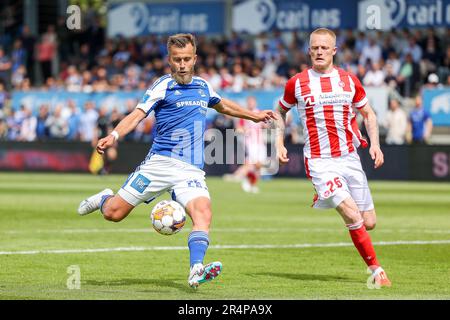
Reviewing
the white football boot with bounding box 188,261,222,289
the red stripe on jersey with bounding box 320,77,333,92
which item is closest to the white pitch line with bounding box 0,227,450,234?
the red stripe on jersey with bounding box 320,77,333,92

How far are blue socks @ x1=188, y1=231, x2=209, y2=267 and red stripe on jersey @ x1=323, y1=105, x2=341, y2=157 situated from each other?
5.66ft

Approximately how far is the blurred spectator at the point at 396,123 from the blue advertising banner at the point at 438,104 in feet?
2.51

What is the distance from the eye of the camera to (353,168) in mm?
11359

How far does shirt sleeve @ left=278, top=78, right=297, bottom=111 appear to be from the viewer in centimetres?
1158

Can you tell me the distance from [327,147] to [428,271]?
1.79 m

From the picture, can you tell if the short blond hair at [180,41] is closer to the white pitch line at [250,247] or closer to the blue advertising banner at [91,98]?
the white pitch line at [250,247]

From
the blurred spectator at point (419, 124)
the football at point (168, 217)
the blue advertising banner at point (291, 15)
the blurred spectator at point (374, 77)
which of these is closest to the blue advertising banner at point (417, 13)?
the blurred spectator at point (374, 77)

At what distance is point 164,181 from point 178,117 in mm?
622

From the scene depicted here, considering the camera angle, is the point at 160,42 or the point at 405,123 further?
the point at 160,42

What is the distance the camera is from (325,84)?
11445 mm

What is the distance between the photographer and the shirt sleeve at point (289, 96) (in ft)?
38.0

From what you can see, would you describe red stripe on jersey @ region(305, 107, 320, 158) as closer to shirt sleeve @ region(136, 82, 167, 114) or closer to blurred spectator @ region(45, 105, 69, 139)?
shirt sleeve @ region(136, 82, 167, 114)
